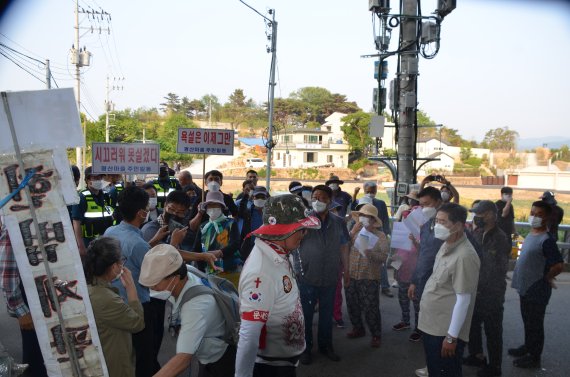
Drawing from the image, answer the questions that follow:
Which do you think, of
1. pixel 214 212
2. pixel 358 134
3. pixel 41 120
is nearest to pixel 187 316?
pixel 41 120

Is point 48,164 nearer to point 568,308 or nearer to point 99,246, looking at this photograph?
point 99,246

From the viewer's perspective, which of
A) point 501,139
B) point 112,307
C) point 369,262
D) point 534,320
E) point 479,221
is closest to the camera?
point 112,307

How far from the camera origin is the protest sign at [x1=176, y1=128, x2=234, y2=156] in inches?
338

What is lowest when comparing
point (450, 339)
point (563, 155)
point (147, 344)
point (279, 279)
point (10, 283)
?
point (147, 344)

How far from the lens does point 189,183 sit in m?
9.38

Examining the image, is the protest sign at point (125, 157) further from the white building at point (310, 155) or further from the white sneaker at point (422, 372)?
the white building at point (310, 155)

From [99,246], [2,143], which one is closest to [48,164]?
[2,143]

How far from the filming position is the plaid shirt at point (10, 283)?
3508mm

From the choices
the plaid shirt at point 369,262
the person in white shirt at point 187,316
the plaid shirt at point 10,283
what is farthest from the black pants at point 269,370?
the plaid shirt at point 369,262

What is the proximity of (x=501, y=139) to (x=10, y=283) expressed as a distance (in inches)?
4077

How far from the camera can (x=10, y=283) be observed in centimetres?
353

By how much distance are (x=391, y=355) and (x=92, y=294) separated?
149 inches

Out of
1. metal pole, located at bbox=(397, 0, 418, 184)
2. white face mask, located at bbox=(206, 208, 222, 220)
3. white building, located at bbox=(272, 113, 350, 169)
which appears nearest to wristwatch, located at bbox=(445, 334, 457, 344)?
white face mask, located at bbox=(206, 208, 222, 220)

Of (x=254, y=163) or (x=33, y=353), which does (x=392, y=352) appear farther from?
(x=254, y=163)
